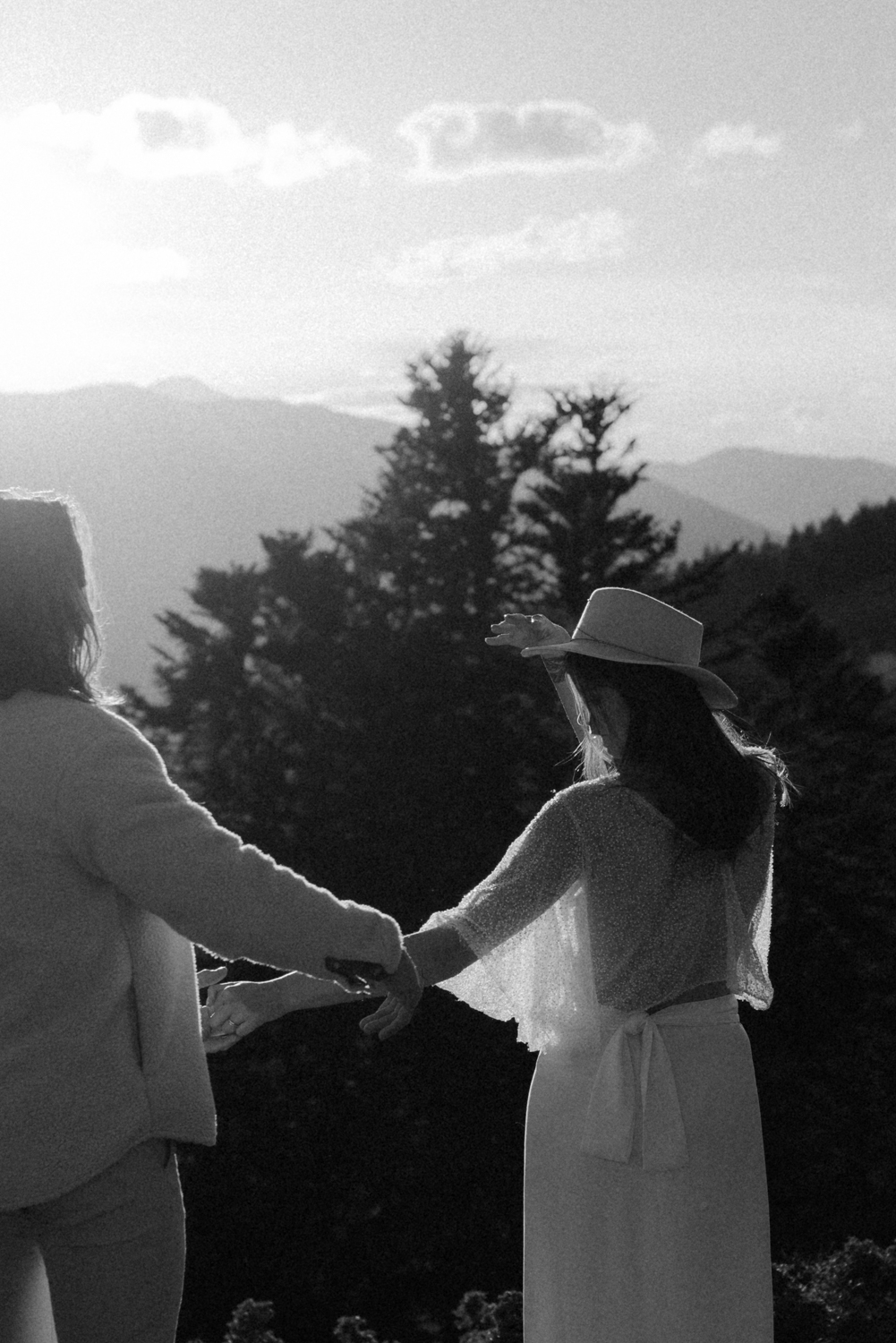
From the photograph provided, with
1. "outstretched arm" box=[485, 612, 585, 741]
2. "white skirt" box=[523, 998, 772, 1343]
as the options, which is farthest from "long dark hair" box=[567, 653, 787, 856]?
"outstretched arm" box=[485, 612, 585, 741]

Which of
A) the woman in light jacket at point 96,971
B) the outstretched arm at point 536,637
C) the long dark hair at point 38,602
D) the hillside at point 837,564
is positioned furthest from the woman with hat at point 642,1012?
the hillside at point 837,564

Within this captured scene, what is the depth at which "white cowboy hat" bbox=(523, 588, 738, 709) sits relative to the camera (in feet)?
11.2

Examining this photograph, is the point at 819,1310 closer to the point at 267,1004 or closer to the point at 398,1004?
the point at 398,1004

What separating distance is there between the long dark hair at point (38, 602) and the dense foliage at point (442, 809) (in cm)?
2064

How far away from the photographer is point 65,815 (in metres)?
2.41

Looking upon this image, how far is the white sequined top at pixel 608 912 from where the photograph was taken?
3258mm

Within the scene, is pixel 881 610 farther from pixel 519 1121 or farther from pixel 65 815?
pixel 65 815

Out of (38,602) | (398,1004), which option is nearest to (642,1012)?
(398,1004)

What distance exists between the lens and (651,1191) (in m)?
3.25

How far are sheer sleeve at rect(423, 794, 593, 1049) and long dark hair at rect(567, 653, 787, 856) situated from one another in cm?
20

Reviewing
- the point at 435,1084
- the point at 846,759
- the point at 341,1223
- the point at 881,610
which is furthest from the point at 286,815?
the point at 881,610

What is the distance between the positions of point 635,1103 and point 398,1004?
51cm

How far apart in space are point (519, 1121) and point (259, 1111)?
4.54 metres

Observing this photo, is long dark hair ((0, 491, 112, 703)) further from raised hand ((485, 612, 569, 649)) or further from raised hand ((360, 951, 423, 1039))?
raised hand ((485, 612, 569, 649))
